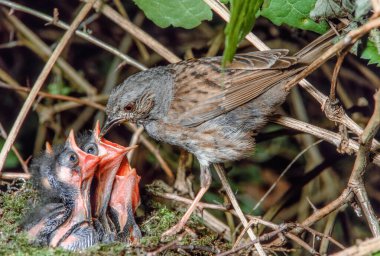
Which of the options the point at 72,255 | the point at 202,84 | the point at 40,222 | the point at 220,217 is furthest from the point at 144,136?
the point at 72,255

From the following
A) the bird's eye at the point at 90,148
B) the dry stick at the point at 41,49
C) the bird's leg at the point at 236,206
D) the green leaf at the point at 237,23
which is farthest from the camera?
the dry stick at the point at 41,49

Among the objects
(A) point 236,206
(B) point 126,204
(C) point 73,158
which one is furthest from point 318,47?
(C) point 73,158

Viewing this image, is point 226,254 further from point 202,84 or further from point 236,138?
point 202,84

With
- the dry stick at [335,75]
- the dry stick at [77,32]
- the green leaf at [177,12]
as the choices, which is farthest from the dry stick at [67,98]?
the dry stick at [335,75]

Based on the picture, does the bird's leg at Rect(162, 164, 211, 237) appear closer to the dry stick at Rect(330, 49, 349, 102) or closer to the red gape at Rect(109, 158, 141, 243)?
the red gape at Rect(109, 158, 141, 243)

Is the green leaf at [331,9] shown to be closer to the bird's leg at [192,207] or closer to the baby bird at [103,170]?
the bird's leg at [192,207]

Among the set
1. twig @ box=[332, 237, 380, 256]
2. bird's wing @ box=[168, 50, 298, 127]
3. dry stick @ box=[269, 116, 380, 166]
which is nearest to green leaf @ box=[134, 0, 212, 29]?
bird's wing @ box=[168, 50, 298, 127]
